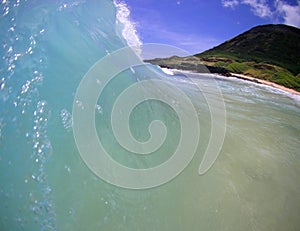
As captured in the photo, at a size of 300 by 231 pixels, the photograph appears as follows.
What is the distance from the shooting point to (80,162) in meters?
2.51

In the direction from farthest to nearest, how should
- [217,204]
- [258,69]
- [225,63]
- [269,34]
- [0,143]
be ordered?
[269,34]
[225,63]
[258,69]
[217,204]
[0,143]

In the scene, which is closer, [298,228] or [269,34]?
[298,228]

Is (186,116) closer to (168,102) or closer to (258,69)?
(168,102)

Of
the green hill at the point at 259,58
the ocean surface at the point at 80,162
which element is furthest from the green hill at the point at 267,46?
the ocean surface at the point at 80,162

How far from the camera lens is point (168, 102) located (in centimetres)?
475

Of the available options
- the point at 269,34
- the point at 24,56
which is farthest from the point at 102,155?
the point at 269,34

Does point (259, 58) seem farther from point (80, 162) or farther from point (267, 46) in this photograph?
point (80, 162)

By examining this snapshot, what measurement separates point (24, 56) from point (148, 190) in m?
2.20

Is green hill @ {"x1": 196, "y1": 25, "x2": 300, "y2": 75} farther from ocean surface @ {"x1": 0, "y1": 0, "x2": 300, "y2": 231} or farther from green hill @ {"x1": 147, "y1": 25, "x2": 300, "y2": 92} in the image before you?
ocean surface @ {"x1": 0, "y1": 0, "x2": 300, "y2": 231}

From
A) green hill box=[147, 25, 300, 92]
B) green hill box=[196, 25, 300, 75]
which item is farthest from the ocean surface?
green hill box=[196, 25, 300, 75]

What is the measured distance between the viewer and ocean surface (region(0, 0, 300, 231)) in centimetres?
218

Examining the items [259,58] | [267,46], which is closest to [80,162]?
[259,58]

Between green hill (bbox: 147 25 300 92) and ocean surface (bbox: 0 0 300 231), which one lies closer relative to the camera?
ocean surface (bbox: 0 0 300 231)

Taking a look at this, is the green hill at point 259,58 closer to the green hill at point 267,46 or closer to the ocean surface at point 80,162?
the green hill at point 267,46
